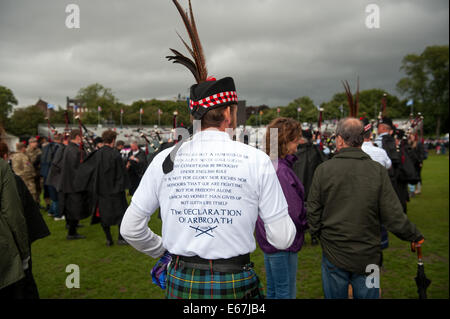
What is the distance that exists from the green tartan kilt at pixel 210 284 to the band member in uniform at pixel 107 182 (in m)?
5.00

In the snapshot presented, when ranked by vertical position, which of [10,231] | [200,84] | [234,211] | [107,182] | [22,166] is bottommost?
[107,182]

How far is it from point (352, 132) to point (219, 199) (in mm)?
1673

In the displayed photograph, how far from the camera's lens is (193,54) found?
2.07 m

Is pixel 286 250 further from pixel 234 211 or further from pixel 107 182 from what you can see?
pixel 107 182

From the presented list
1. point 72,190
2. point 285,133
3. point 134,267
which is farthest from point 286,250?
point 72,190

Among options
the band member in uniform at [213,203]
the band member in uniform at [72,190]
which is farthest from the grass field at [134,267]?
the band member in uniform at [213,203]

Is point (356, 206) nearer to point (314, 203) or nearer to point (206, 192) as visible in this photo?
point (314, 203)

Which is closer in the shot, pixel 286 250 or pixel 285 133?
pixel 286 250

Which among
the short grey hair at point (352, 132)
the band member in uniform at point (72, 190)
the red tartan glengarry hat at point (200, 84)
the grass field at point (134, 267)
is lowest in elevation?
the grass field at point (134, 267)

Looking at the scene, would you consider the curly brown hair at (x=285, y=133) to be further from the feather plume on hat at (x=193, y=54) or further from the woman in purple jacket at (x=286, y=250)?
the feather plume on hat at (x=193, y=54)

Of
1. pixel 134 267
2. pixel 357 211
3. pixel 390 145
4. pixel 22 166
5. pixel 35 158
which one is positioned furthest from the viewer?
pixel 35 158

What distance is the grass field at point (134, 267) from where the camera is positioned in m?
4.46

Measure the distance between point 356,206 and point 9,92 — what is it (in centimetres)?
6458

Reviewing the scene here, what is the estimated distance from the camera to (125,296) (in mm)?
4344
